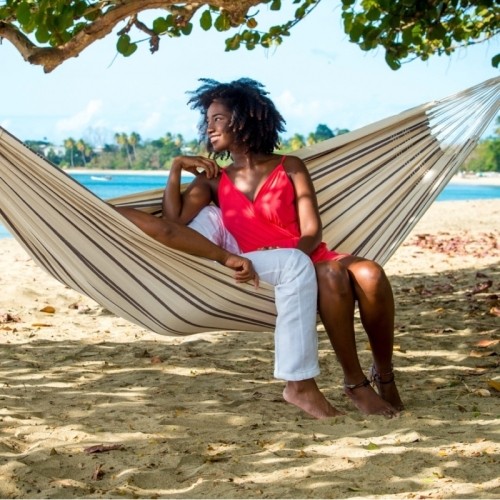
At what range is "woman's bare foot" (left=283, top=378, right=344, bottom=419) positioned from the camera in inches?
101

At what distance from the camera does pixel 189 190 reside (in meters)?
2.86

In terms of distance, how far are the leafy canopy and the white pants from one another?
4.40 ft

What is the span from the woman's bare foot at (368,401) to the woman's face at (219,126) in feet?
2.82

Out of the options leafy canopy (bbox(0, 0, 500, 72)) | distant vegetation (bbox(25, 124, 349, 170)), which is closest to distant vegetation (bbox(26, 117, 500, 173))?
distant vegetation (bbox(25, 124, 349, 170))

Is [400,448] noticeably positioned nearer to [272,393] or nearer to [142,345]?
[272,393]

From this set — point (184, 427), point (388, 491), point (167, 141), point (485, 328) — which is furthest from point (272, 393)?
point (167, 141)

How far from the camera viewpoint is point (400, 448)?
2209 mm

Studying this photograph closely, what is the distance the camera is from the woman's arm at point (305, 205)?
268 centimetres

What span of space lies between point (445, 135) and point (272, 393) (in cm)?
116

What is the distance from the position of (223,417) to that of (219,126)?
911 millimetres

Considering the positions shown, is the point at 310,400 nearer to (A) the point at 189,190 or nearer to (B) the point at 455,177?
(A) the point at 189,190

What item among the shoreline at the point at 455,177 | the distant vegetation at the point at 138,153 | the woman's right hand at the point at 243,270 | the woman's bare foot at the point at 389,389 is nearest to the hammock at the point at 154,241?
the woman's right hand at the point at 243,270

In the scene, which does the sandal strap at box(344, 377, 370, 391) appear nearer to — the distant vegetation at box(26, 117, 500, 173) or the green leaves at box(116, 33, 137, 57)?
the green leaves at box(116, 33, 137, 57)

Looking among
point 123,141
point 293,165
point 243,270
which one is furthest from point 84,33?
point 123,141
